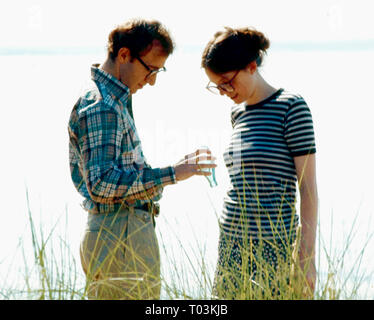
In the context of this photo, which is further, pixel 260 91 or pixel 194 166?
pixel 260 91

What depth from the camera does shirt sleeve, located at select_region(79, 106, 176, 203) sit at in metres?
2.85

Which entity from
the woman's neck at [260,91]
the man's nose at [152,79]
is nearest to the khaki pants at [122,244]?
the man's nose at [152,79]

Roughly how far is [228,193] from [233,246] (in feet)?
0.80

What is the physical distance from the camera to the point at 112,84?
9.73 feet

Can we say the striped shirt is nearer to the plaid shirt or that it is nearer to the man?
the man

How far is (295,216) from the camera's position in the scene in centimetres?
292

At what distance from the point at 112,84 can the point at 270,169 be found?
79cm

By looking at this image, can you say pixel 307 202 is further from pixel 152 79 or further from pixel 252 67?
pixel 152 79

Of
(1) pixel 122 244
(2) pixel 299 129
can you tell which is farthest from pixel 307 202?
(1) pixel 122 244

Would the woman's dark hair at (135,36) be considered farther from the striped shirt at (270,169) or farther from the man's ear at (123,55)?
the striped shirt at (270,169)

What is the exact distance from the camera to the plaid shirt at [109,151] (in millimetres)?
2852

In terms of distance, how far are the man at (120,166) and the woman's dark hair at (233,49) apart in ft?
0.70
